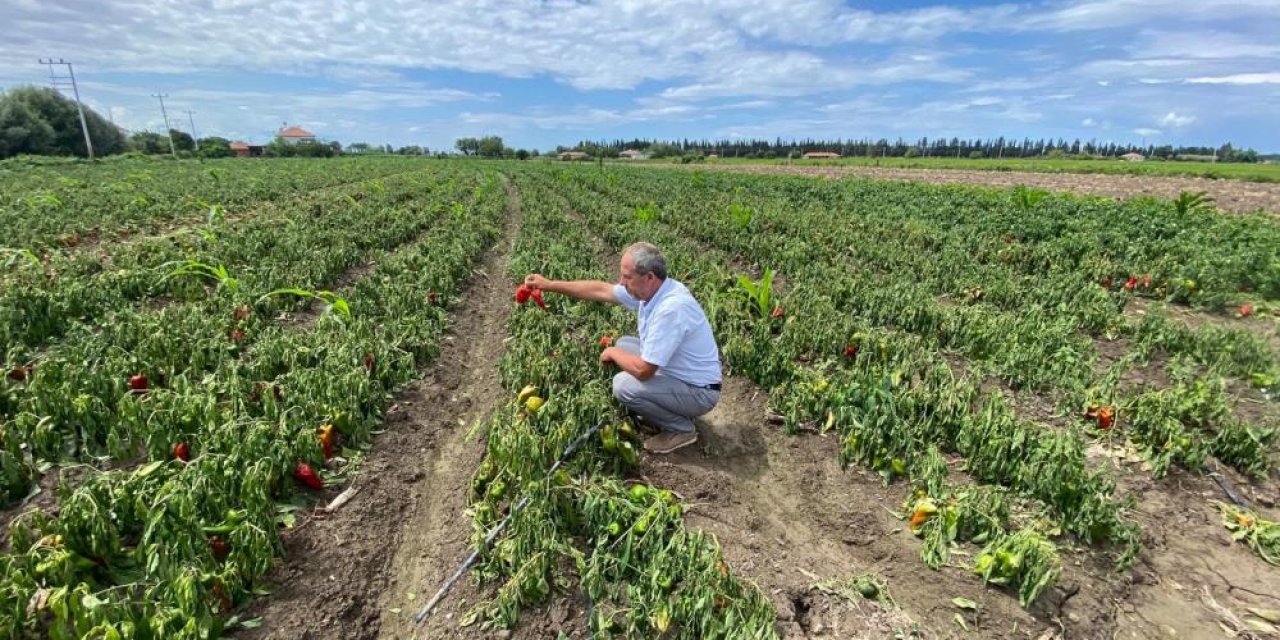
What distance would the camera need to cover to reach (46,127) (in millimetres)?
50375

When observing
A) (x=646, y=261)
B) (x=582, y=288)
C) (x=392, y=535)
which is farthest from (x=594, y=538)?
(x=582, y=288)

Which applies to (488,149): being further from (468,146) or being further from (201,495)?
(201,495)

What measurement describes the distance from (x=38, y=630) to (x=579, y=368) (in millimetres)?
3354

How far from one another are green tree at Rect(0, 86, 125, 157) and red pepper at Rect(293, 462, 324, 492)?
6677cm

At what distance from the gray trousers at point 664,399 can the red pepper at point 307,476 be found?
6.69ft

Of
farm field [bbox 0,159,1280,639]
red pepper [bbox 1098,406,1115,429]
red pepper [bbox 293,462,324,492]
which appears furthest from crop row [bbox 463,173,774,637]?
red pepper [bbox 1098,406,1115,429]

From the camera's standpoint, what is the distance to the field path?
2.84m

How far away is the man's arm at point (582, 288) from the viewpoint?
5.17 metres

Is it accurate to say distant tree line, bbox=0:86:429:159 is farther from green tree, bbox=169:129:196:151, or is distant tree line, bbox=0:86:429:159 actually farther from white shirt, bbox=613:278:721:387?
white shirt, bbox=613:278:721:387

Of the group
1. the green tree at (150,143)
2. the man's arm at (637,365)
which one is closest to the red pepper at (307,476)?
the man's arm at (637,365)

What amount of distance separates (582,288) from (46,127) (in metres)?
69.1

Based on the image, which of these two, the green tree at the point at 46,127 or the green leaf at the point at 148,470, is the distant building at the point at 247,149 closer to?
the green tree at the point at 46,127

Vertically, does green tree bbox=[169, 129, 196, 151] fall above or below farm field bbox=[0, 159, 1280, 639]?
above

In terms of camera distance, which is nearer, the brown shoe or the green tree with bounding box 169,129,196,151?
the brown shoe
